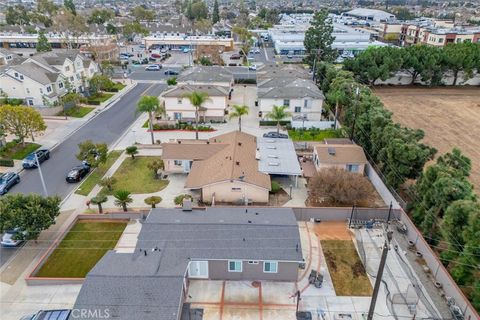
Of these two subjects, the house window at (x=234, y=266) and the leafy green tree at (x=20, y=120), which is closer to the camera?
the house window at (x=234, y=266)

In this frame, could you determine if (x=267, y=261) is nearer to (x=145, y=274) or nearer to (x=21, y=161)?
(x=145, y=274)

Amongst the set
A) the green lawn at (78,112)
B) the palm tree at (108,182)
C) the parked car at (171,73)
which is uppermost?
the parked car at (171,73)

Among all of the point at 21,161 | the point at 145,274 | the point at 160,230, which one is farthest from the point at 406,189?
the point at 21,161

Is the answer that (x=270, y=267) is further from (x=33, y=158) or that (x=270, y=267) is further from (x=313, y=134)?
(x=33, y=158)

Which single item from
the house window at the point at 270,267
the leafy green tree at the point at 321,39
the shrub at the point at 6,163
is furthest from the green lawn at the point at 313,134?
the shrub at the point at 6,163

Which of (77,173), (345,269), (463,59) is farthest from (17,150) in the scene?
(463,59)

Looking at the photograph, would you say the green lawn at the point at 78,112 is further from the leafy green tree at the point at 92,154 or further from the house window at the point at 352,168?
the house window at the point at 352,168
